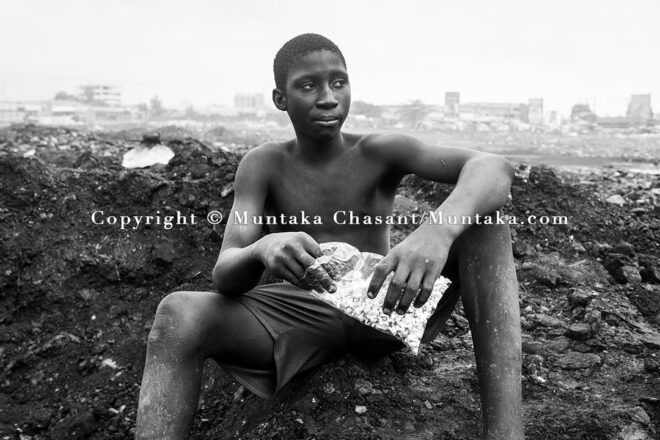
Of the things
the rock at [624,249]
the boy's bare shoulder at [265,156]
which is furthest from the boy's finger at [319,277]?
the rock at [624,249]

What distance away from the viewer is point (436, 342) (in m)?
2.87

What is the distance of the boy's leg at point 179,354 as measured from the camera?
1.76 m

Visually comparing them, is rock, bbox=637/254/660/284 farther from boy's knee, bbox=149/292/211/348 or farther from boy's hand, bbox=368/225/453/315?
boy's knee, bbox=149/292/211/348

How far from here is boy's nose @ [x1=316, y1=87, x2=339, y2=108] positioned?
2.14 metres

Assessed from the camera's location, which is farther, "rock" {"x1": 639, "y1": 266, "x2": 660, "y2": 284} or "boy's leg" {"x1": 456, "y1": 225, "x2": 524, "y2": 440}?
"rock" {"x1": 639, "y1": 266, "x2": 660, "y2": 284}

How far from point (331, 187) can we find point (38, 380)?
1.75 meters

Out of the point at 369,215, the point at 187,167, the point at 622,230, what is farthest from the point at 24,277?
the point at 622,230

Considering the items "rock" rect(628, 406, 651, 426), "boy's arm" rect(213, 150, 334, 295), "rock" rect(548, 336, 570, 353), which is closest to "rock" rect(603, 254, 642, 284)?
"rock" rect(548, 336, 570, 353)

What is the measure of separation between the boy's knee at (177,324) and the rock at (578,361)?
5.12 feet

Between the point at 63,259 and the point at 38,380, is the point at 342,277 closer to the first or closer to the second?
the point at 38,380

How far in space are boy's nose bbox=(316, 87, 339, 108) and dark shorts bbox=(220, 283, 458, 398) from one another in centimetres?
62

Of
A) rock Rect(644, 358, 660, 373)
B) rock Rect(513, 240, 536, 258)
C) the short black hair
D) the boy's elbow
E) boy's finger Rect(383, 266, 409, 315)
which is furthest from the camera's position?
rock Rect(513, 240, 536, 258)

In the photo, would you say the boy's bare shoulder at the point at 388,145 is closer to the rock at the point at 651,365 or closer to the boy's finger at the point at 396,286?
the boy's finger at the point at 396,286

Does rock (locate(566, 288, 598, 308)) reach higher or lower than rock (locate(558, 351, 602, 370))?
higher
